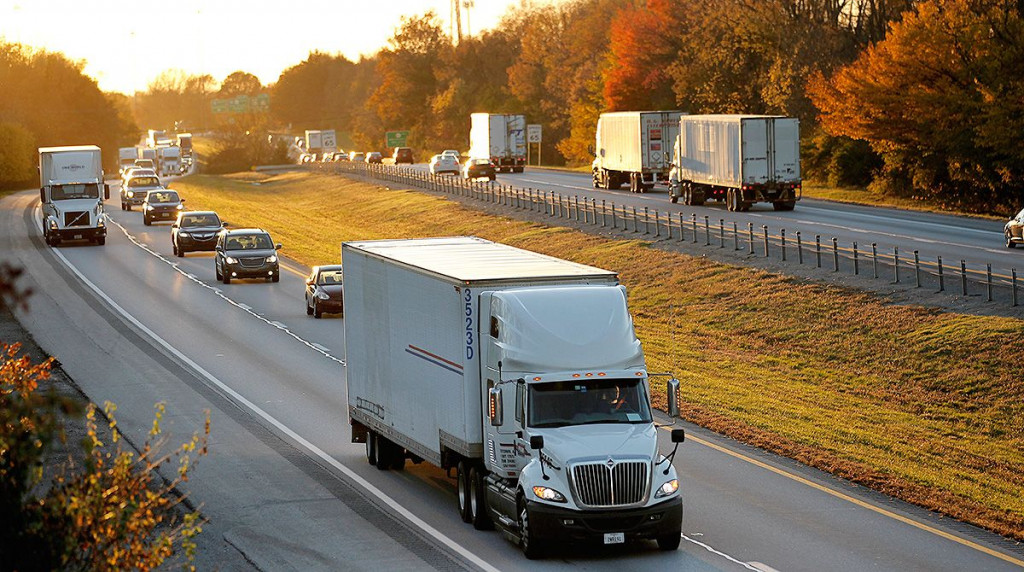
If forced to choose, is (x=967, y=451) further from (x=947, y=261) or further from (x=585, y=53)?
(x=585, y=53)

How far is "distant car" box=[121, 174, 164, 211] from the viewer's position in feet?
266

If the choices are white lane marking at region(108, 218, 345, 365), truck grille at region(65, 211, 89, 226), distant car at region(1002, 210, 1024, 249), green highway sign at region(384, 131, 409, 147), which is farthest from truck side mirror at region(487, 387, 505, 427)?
green highway sign at region(384, 131, 409, 147)

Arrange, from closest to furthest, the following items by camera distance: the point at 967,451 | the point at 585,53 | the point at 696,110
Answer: the point at 967,451
the point at 696,110
the point at 585,53

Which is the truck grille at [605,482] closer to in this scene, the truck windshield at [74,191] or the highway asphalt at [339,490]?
the highway asphalt at [339,490]

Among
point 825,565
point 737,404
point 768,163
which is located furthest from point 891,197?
point 825,565

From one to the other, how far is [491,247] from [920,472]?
744cm

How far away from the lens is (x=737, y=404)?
27.9 meters

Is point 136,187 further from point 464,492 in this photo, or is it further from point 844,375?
point 464,492

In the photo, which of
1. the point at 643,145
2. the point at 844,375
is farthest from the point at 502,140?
the point at 844,375

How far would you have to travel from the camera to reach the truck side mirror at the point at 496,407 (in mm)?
16531

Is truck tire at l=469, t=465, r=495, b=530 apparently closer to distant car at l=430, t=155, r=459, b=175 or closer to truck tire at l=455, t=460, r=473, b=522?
truck tire at l=455, t=460, r=473, b=522

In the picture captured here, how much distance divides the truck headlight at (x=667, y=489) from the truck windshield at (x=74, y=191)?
48311 mm

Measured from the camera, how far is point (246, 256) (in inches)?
1902

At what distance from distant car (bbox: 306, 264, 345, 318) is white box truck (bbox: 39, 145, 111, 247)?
22953 mm
